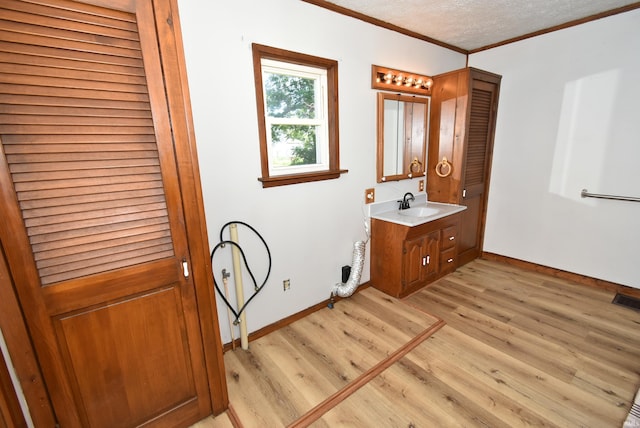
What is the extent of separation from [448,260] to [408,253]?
2.67 ft

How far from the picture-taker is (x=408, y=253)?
2.79 metres

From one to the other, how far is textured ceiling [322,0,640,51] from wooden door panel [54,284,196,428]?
2.43 m

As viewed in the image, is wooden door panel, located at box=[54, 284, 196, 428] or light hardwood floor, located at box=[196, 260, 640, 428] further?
light hardwood floor, located at box=[196, 260, 640, 428]

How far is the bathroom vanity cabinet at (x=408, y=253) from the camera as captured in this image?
109 inches

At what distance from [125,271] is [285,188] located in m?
1.27

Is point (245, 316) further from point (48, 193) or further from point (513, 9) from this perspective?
point (513, 9)

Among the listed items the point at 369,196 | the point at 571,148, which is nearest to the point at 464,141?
the point at 571,148

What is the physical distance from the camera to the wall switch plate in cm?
287

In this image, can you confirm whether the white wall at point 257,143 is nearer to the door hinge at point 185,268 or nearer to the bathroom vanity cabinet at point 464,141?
the bathroom vanity cabinet at point 464,141

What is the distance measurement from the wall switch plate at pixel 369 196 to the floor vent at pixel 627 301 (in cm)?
250

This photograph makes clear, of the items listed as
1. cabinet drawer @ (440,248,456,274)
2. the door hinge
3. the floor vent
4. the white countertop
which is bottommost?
the floor vent

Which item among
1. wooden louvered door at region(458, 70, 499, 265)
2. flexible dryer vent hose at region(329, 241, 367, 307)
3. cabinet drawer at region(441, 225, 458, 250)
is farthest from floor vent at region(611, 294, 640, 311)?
flexible dryer vent hose at region(329, 241, 367, 307)

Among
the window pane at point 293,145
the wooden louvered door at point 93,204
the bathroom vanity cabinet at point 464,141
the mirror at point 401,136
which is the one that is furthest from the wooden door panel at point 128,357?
the bathroom vanity cabinet at point 464,141

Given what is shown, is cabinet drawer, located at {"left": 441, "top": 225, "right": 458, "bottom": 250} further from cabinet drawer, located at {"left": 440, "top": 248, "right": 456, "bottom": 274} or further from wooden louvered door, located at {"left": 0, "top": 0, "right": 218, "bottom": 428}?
wooden louvered door, located at {"left": 0, "top": 0, "right": 218, "bottom": 428}
